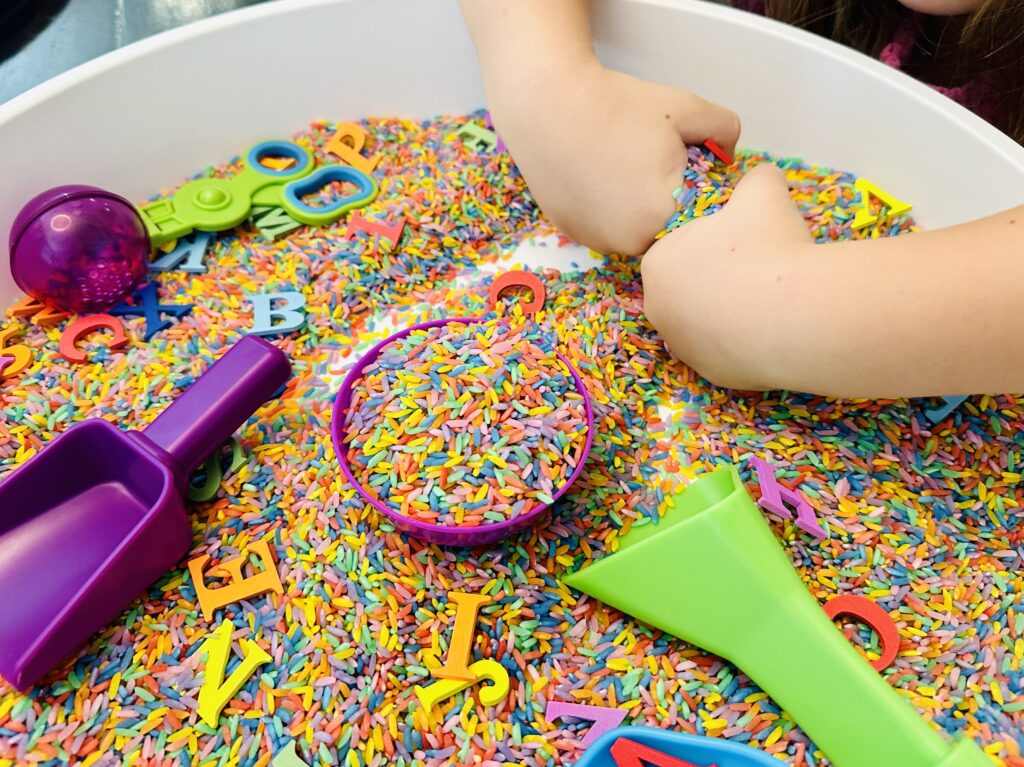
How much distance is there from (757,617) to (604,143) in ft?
1.37

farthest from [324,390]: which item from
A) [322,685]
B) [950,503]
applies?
[950,503]

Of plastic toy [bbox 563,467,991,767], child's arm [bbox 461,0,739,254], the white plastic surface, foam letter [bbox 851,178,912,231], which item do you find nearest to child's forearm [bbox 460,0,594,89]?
child's arm [bbox 461,0,739,254]

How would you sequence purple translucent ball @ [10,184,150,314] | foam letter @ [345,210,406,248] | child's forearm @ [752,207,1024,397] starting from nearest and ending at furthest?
child's forearm @ [752,207,1024,397] < purple translucent ball @ [10,184,150,314] < foam letter @ [345,210,406,248]

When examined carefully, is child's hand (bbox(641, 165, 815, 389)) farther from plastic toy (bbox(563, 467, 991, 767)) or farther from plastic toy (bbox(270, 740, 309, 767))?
plastic toy (bbox(270, 740, 309, 767))

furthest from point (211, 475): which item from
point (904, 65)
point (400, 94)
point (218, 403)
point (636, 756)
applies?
point (904, 65)

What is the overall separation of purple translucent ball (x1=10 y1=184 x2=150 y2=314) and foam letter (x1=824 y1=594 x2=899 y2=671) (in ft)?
2.27

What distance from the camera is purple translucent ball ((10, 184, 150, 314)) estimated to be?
707 mm

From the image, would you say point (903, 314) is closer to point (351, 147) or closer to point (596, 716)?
point (596, 716)

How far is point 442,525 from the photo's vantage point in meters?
0.56

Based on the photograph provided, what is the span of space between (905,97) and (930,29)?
29 centimetres

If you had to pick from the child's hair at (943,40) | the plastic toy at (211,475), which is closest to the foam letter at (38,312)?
the plastic toy at (211,475)

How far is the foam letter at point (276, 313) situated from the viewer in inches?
29.7

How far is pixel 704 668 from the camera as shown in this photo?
60 centimetres

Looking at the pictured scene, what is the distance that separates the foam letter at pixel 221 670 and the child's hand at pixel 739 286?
418 millimetres
